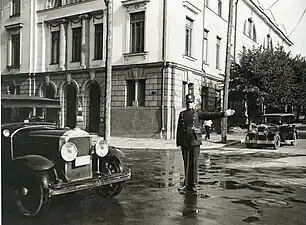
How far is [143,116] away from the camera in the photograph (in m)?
2.30

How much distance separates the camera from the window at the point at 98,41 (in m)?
2.17

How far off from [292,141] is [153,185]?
121 cm

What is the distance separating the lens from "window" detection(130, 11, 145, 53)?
7.39 ft

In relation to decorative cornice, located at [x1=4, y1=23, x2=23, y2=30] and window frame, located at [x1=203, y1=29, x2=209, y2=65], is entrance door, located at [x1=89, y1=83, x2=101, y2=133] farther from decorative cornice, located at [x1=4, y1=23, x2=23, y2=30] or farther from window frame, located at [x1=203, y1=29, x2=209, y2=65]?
window frame, located at [x1=203, y1=29, x2=209, y2=65]

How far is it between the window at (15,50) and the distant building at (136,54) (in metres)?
0.10

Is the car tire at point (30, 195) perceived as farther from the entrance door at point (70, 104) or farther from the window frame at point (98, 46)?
the window frame at point (98, 46)

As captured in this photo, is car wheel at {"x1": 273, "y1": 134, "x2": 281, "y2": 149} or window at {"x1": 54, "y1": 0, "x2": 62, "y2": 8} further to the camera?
car wheel at {"x1": 273, "y1": 134, "x2": 281, "y2": 149}

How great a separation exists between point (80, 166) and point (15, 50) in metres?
0.89

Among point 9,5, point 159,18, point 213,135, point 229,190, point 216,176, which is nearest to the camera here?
point 9,5

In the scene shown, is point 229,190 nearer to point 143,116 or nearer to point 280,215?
point 280,215

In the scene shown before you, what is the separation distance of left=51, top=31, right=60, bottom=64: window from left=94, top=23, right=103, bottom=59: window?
0.73ft

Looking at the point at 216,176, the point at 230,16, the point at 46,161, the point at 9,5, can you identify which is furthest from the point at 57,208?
the point at 216,176

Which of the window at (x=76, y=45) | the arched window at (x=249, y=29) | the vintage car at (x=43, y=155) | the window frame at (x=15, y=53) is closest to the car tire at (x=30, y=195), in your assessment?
the vintage car at (x=43, y=155)

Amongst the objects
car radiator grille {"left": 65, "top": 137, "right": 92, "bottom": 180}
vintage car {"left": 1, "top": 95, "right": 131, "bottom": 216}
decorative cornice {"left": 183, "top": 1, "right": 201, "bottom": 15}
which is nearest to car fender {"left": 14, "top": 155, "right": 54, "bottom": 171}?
vintage car {"left": 1, "top": 95, "right": 131, "bottom": 216}
